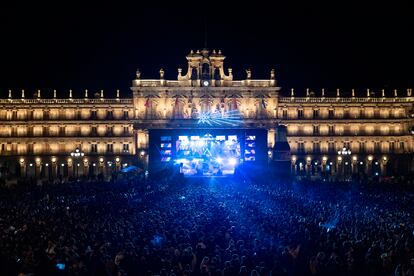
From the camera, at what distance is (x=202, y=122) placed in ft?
350

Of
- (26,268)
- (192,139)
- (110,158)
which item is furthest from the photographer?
(110,158)

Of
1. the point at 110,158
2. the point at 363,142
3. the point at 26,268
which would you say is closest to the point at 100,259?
the point at 26,268

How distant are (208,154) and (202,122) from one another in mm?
19377

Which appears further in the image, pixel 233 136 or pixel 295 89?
pixel 295 89

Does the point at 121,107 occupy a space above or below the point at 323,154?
above

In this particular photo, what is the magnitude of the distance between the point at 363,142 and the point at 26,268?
93.8 m

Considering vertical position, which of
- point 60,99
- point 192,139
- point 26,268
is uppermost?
point 60,99

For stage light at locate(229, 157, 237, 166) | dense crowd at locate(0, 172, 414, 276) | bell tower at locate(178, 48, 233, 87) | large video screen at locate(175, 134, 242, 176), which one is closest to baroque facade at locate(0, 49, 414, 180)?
bell tower at locate(178, 48, 233, 87)

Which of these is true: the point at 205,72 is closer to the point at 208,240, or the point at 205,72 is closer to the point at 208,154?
the point at 208,154

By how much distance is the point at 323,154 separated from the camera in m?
108

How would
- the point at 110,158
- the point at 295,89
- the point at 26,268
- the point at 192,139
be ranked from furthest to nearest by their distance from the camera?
the point at 295,89, the point at 110,158, the point at 192,139, the point at 26,268

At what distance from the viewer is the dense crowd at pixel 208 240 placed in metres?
21.2

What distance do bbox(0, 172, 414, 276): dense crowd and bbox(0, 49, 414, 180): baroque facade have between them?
6456 cm

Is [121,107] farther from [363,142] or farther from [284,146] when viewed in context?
[363,142]
